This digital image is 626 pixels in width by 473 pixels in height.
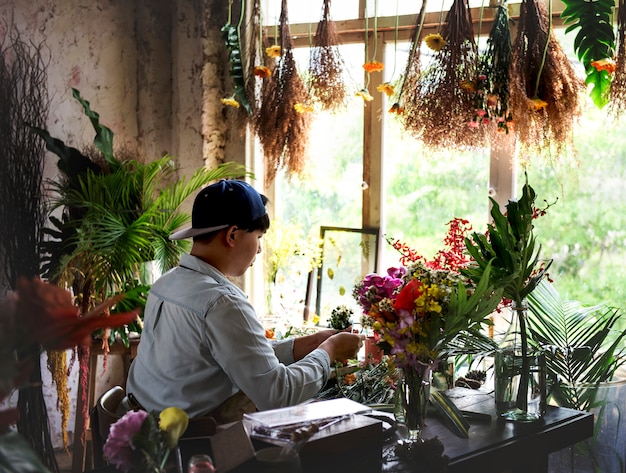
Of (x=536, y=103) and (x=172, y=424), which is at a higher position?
(x=536, y=103)

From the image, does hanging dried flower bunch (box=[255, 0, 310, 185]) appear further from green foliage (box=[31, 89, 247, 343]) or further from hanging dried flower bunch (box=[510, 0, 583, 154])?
hanging dried flower bunch (box=[510, 0, 583, 154])

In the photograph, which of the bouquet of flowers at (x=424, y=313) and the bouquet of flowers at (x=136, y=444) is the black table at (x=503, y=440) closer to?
the bouquet of flowers at (x=424, y=313)

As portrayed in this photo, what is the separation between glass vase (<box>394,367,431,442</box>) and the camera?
6.26 ft

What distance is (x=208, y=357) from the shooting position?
2098 millimetres

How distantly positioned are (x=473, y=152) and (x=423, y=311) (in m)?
1.73

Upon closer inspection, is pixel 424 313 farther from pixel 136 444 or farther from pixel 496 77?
pixel 496 77

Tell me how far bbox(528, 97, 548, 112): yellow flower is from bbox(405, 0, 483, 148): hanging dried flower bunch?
0.24 m

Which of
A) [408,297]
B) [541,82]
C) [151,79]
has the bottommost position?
[408,297]

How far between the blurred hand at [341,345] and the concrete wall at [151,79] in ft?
6.72

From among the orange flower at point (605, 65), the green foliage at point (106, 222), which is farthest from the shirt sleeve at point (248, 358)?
the orange flower at point (605, 65)

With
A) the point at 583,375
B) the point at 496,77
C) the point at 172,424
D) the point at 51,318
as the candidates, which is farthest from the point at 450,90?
the point at 51,318

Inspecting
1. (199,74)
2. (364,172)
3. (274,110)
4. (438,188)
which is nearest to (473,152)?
(438,188)

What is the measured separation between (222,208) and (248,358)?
1.48 feet

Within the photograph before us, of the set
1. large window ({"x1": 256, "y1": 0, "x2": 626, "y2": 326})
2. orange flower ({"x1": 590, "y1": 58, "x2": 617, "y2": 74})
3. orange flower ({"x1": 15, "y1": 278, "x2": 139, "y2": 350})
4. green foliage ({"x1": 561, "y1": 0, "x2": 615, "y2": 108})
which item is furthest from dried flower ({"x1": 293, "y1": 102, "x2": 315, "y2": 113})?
orange flower ({"x1": 15, "y1": 278, "x2": 139, "y2": 350})
